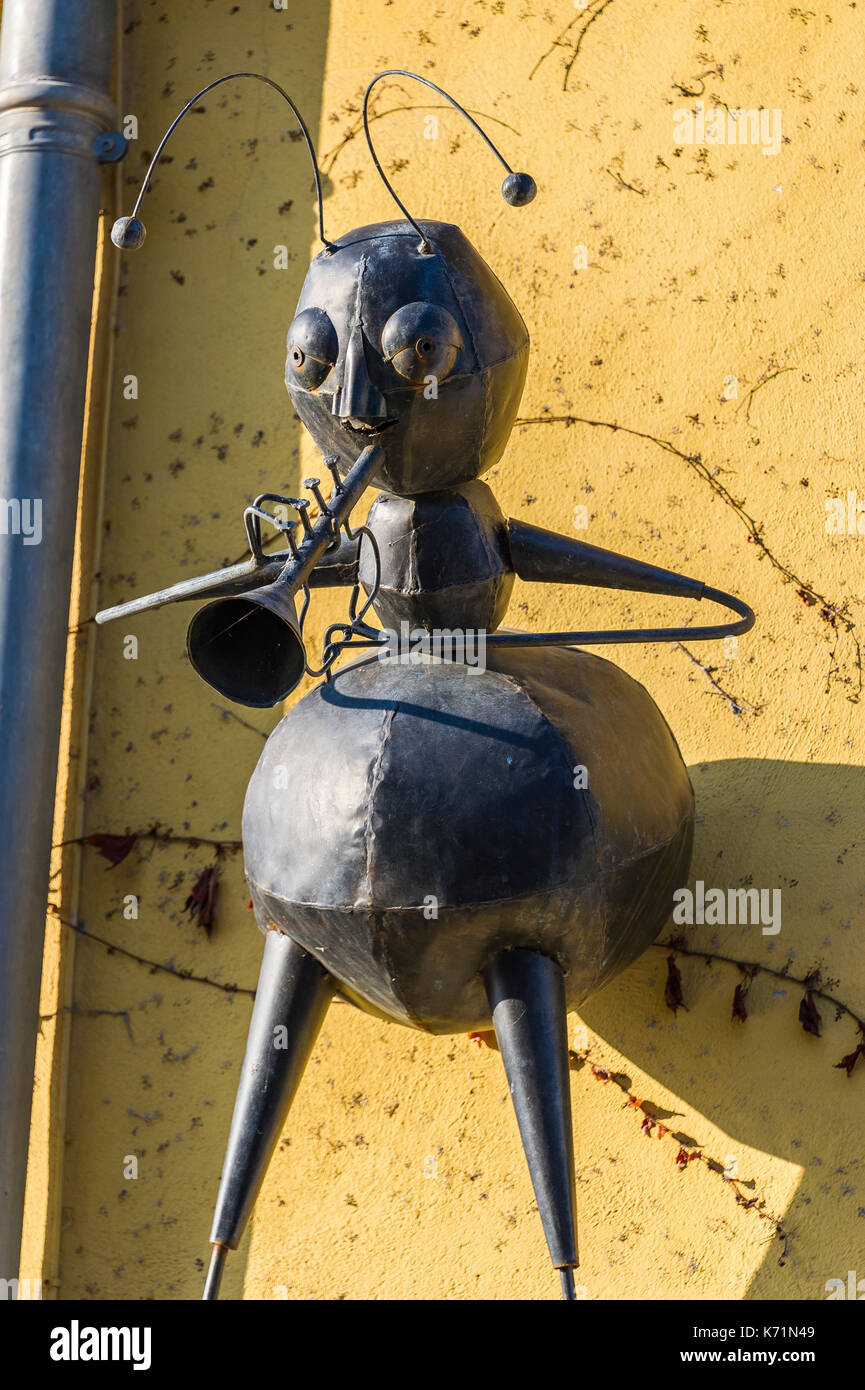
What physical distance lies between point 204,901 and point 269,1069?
0.77 m

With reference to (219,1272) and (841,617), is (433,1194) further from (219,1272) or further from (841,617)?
(841,617)

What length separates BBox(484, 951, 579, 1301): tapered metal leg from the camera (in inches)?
108

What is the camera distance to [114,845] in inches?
148

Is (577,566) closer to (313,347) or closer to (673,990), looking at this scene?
(313,347)

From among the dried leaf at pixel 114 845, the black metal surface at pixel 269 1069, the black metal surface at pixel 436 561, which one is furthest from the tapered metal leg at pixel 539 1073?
the dried leaf at pixel 114 845

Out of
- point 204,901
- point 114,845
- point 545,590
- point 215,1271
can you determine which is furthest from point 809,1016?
point 114,845

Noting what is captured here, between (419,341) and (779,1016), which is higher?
(419,341)

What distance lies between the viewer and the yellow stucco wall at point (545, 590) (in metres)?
3.26

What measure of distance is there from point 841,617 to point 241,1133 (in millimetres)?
1563

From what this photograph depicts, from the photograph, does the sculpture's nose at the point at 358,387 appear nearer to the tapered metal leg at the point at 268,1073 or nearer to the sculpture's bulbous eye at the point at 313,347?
the sculpture's bulbous eye at the point at 313,347

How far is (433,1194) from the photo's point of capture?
3342 mm

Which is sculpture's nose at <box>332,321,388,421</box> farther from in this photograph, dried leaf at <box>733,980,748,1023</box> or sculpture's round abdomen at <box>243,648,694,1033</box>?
dried leaf at <box>733,980,748,1023</box>

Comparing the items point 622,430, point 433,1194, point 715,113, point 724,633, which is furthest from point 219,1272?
point 715,113

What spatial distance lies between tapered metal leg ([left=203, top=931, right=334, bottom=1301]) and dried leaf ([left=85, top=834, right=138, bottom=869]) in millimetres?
863
